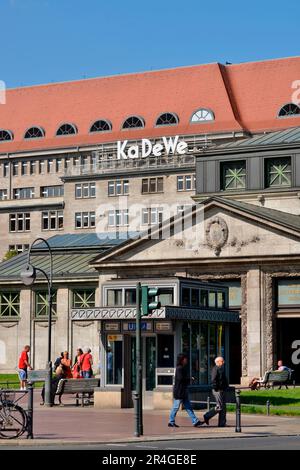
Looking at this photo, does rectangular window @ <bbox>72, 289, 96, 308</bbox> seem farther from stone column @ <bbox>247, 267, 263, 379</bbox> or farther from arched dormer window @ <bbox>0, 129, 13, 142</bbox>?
arched dormer window @ <bbox>0, 129, 13, 142</bbox>

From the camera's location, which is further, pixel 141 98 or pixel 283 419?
pixel 141 98

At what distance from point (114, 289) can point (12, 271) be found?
104 ft

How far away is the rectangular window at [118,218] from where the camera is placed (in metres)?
126

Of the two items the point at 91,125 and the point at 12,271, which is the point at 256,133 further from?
the point at 12,271

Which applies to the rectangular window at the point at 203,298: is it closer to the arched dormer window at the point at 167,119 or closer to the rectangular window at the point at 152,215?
the rectangular window at the point at 152,215

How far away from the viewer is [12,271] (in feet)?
255

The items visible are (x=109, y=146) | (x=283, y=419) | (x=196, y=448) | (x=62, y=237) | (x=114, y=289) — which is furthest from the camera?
(x=109, y=146)

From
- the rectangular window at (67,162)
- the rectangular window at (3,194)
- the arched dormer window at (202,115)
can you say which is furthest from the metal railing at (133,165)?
the rectangular window at (3,194)

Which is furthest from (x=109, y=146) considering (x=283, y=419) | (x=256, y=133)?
(x=283, y=419)

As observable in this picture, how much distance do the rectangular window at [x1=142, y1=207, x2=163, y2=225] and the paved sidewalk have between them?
261ft

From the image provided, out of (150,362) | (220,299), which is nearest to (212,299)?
→ (220,299)

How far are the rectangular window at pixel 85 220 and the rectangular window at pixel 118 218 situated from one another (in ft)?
5.67

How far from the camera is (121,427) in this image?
114 ft

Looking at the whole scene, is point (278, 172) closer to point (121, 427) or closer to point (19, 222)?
point (121, 427)
